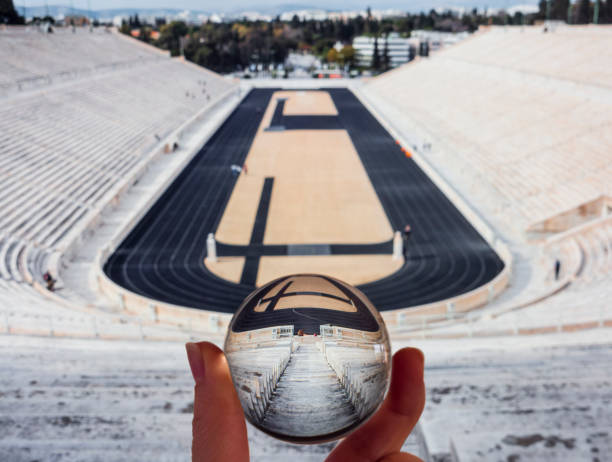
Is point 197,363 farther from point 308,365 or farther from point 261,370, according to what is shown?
point 308,365

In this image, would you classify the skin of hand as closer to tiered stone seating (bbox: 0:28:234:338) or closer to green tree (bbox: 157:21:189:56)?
tiered stone seating (bbox: 0:28:234:338)

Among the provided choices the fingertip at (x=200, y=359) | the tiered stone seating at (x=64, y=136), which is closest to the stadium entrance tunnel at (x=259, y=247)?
the tiered stone seating at (x=64, y=136)

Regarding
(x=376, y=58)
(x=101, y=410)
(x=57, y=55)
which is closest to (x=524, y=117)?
(x=101, y=410)

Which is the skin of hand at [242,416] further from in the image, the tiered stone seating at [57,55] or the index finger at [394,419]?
the tiered stone seating at [57,55]

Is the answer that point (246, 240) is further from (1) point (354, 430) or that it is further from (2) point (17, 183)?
(1) point (354, 430)

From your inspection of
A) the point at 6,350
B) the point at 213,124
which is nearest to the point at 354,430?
the point at 6,350
